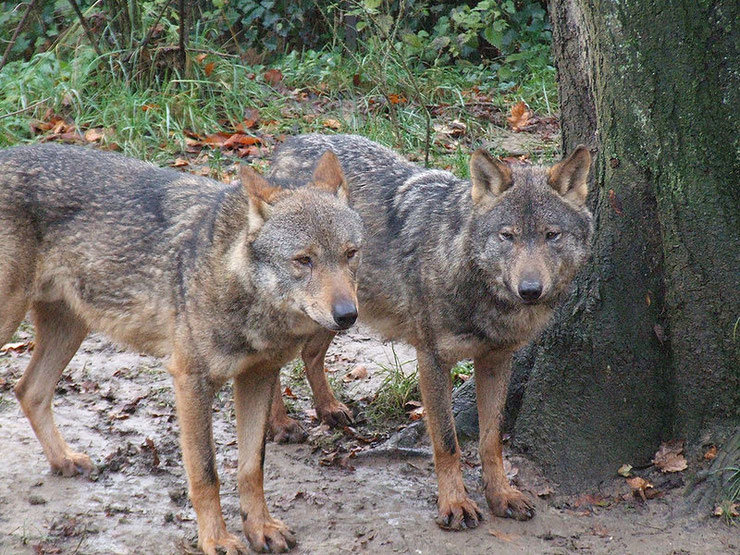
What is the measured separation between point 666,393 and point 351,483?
6.28 ft

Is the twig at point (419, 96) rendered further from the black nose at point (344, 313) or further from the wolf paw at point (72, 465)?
the black nose at point (344, 313)

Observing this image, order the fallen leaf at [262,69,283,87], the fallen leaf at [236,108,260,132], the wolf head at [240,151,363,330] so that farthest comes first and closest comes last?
the fallen leaf at [262,69,283,87], the fallen leaf at [236,108,260,132], the wolf head at [240,151,363,330]

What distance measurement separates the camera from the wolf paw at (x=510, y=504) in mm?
4828

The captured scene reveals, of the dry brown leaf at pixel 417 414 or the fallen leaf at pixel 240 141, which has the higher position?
the fallen leaf at pixel 240 141

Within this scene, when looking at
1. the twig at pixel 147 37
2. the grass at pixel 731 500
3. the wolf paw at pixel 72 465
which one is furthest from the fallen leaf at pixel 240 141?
the grass at pixel 731 500

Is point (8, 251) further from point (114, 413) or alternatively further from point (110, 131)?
point (110, 131)

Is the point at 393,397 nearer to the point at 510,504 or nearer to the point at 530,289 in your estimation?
the point at 510,504

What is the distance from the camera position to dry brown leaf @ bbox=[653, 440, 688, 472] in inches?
192

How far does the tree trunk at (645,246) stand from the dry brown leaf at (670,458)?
60mm

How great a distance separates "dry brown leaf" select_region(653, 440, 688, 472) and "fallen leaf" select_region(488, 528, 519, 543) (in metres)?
0.96

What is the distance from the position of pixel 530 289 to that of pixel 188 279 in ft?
5.77

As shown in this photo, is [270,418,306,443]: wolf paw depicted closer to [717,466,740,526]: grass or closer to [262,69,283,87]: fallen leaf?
[717,466,740,526]: grass

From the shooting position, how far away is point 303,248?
411 centimetres

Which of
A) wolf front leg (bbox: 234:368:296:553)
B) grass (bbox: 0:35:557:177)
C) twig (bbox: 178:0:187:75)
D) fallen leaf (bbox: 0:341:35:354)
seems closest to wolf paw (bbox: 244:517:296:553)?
wolf front leg (bbox: 234:368:296:553)
